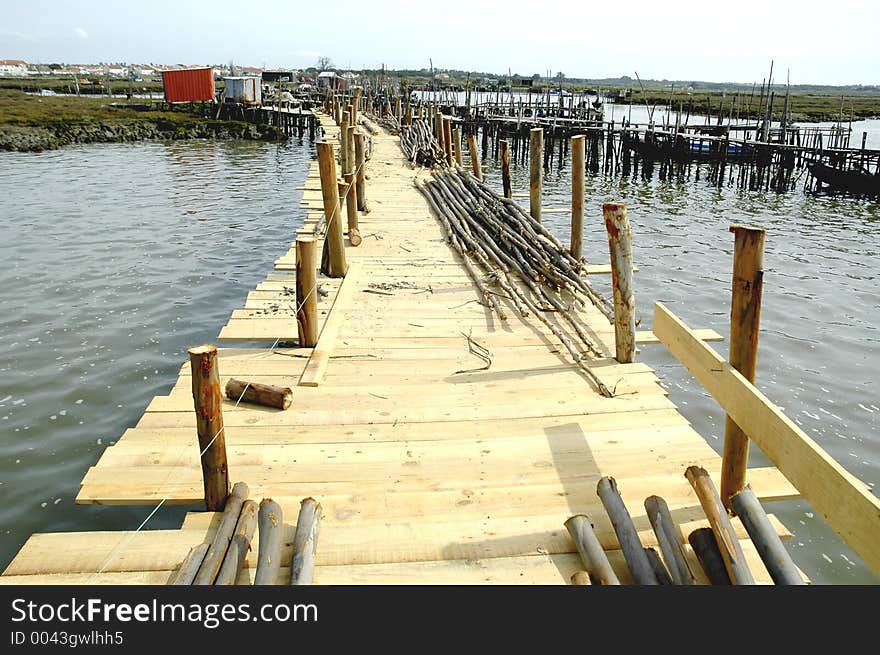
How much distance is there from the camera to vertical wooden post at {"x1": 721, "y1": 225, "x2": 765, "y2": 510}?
3641 mm

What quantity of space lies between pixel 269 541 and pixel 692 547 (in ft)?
7.24

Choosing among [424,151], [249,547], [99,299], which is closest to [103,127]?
[424,151]

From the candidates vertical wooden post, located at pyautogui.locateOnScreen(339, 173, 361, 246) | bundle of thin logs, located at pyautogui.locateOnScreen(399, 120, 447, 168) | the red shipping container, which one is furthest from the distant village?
vertical wooden post, located at pyautogui.locateOnScreen(339, 173, 361, 246)

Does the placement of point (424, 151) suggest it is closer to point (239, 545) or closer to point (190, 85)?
point (239, 545)

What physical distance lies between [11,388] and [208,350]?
5.94 m

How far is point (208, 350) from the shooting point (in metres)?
3.62

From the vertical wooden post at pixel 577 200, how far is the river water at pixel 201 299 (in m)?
1.98

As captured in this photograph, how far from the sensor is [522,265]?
8945mm

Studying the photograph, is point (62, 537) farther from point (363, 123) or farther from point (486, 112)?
point (486, 112)

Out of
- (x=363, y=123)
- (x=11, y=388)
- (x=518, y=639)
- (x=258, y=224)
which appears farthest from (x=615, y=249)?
(x=363, y=123)

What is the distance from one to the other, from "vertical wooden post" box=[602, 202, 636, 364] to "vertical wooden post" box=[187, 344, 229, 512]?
3.67 m

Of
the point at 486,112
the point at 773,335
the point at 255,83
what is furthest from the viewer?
the point at 255,83

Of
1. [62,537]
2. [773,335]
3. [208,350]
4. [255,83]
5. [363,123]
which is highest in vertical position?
[255,83]

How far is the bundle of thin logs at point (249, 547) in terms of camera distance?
3.14 m
